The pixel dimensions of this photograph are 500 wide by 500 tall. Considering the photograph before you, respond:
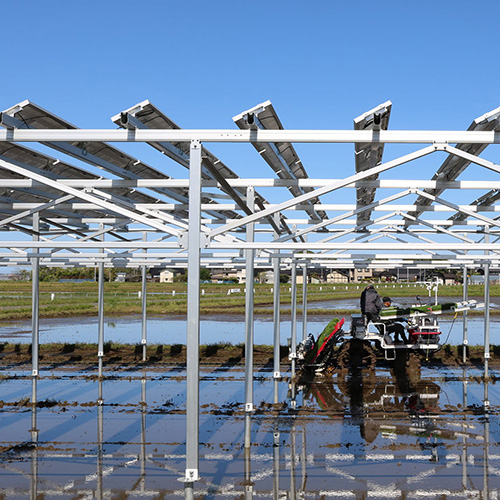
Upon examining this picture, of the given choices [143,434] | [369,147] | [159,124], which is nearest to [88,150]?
[159,124]

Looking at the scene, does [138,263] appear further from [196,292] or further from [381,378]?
[196,292]

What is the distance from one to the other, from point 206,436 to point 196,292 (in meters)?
3.96

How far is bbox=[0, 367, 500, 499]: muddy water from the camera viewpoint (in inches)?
314

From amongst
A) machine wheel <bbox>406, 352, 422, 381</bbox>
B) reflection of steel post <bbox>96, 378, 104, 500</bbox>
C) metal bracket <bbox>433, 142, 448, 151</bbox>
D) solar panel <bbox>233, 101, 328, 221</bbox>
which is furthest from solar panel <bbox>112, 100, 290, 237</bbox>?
machine wheel <bbox>406, 352, 422, 381</bbox>

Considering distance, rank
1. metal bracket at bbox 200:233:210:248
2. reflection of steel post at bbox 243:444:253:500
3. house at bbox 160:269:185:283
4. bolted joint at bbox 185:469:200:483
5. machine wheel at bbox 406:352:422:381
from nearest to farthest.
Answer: bolted joint at bbox 185:469:200:483 → metal bracket at bbox 200:233:210:248 → reflection of steel post at bbox 243:444:253:500 → machine wheel at bbox 406:352:422:381 → house at bbox 160:269:185:283

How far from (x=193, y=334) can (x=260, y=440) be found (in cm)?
365

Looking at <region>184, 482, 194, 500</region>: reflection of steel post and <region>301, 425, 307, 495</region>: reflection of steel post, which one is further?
<region>301, 425, 307, 495</region>: reflection of steel post

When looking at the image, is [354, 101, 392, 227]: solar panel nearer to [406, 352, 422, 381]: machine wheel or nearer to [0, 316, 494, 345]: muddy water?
[406, 352, 422, 381]: machine wheel

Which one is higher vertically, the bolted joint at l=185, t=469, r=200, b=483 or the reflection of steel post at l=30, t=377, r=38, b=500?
the bolted joint at l=185, t=469, r=200, b=483

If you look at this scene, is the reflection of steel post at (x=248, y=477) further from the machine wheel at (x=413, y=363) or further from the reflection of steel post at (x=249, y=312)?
the machine wheel at (x=413, y=363)

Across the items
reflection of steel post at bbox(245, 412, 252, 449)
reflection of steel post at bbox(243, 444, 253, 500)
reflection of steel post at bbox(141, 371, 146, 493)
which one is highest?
reflection of steel post at bbox(245, 412, 252, 449)

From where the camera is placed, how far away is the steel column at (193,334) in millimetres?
7109

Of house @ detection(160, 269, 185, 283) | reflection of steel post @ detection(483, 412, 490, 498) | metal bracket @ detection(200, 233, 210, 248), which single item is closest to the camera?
metal bracket @ detection(200, 233, 210, 248)

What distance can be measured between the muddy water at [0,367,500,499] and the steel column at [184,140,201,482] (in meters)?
0.82
